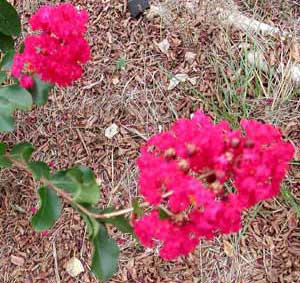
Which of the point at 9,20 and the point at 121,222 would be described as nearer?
the point at 121,222

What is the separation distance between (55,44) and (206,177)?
0.54 m

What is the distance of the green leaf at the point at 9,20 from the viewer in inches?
68.1

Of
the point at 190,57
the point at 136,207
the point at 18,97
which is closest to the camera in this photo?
the point at 136,207

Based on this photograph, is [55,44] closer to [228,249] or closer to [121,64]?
[121,64]

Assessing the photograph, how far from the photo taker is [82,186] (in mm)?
1236

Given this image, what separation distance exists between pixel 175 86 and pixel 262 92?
32cm

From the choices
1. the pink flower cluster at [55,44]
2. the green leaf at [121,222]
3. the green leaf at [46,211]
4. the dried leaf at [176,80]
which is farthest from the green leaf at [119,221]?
the dried leaf at [176,80]

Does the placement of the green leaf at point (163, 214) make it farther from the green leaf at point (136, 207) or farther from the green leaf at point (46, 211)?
the green leaf at point (46, 211)

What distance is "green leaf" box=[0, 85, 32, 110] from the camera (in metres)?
1.46

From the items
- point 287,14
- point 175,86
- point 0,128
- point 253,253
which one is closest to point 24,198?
point 0,128

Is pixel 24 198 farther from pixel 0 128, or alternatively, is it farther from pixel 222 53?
pixel 222 53

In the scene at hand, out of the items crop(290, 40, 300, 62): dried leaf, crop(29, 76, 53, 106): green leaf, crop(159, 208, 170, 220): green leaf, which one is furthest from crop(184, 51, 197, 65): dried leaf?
crop(159, 208, 170, 220): green leaf

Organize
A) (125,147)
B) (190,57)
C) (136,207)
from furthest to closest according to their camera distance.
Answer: (190,57) < (125,147) < (136,207)

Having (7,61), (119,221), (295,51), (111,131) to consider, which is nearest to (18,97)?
(7,61)
